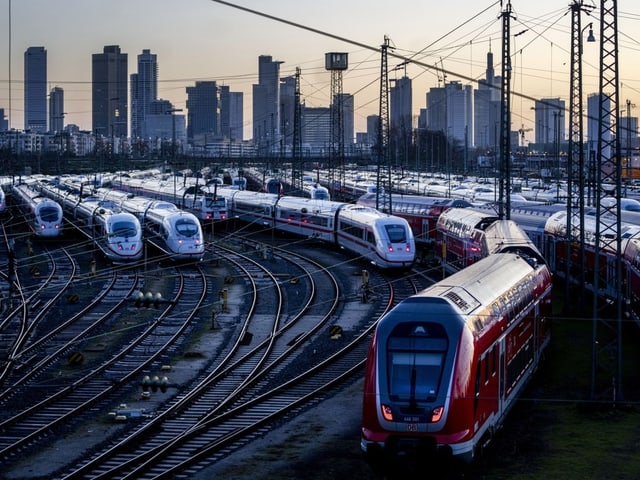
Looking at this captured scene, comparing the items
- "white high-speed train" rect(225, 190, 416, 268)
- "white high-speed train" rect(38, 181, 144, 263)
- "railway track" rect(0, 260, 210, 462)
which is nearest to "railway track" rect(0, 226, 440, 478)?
"railway track" rect(0, 260, 210, 462)

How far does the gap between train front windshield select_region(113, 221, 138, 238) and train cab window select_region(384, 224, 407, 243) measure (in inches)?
405

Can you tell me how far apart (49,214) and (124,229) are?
1145 centimetres

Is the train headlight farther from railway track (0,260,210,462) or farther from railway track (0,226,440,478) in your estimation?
railway track (0,260,210,462)

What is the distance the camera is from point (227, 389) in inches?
913

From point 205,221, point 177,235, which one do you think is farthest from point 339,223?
point 205,221

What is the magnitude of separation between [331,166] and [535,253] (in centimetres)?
5713

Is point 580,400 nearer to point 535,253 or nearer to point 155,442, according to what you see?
point 535,253

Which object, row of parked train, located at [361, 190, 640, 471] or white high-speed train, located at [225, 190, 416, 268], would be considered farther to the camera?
white high-speed train, located at [225, 190, 416, 268]

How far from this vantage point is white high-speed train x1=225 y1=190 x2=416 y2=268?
4131cm

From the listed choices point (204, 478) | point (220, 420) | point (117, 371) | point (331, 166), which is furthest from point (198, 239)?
point (331, 166)

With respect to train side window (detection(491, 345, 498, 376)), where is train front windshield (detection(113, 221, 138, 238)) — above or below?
above

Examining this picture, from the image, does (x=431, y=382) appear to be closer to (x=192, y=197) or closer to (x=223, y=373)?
(x=223, y=373)

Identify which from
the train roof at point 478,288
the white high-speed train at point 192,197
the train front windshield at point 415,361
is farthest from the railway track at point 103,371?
the white high-speed train at point 192,197

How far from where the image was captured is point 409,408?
50.8 feet
